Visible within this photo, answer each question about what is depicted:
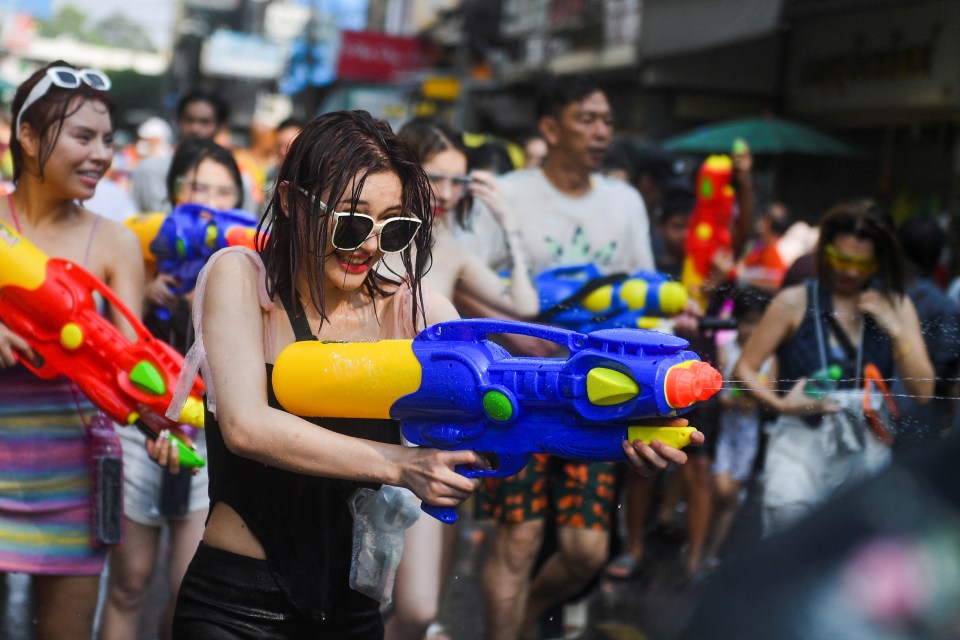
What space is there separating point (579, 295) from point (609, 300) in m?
0.12

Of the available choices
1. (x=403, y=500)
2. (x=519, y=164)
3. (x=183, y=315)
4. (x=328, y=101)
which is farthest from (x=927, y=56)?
(x=328, y=101)

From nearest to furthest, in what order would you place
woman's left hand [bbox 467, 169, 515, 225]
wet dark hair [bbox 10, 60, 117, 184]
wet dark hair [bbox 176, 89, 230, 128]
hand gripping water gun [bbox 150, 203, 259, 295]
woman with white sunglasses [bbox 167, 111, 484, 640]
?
woman with white sunglasses [bbox 167, 111, 484, 640]
wet dark hair [bbox 10, 60, 117, 184]
hand gripping water gun [bbox 150, 203, 259, 295]
woman's left hand [bbox 467, 169, 515, 225]
wet dark hair [bbox 176, 89, 230, 128]

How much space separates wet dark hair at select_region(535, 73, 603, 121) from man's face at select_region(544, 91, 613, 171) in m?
0.02

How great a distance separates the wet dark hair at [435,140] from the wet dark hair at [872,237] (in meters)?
1.42

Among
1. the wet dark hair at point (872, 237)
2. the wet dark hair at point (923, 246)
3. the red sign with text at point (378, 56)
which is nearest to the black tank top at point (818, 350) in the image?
the wet dark hair at point (872, 237)

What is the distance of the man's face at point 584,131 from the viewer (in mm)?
5402

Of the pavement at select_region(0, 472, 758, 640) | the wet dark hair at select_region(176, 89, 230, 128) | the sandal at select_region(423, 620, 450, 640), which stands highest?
the wet dark hair at select_region(176, 89, 230, 128)

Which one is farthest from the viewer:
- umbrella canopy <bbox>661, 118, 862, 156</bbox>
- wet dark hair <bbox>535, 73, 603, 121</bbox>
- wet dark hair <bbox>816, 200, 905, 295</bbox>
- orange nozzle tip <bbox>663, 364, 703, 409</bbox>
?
umbrella canopy <bbox>661, 118, 862, 156</bbox>

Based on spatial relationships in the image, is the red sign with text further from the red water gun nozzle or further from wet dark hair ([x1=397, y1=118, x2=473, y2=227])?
the red water gun nozzle

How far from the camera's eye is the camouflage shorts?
4816 mm

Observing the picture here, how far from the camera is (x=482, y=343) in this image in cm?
249

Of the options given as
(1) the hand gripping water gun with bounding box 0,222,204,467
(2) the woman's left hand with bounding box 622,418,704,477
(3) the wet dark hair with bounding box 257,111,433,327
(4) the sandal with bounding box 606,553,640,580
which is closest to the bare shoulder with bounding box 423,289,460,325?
(3) the wet dark hair with bounding box 257,111,433,327

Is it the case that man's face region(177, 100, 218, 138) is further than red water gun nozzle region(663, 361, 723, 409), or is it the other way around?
man's face region(177, 100, 218, 138)

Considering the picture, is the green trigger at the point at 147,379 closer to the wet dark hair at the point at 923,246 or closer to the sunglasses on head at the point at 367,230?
the sunglasses on head at the point at 367,230
